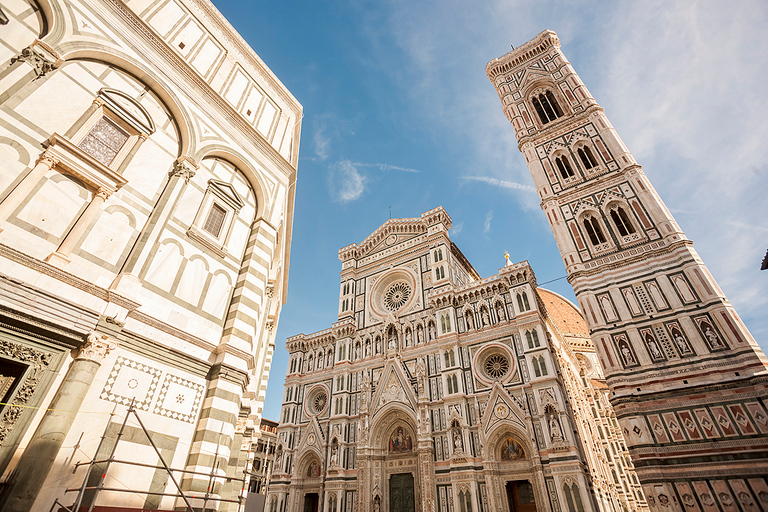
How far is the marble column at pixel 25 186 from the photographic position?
19.4 feet

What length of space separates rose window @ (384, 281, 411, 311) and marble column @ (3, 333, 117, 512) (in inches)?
939

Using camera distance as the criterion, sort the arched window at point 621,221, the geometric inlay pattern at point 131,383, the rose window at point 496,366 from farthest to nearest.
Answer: the rose window at point 496,366 → the arched window at point 621,221 → the geometric inlay pattern at point 131,383

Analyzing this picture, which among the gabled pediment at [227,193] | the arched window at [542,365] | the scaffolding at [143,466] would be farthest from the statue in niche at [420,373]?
the scaffolding at [143,466]

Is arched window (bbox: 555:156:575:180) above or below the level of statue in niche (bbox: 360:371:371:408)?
above

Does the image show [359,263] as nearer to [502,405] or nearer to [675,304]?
[502,405]

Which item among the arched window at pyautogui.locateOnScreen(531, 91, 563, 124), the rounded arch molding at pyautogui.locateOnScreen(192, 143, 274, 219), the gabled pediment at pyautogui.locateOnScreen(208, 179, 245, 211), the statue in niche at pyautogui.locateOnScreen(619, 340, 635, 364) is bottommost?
the statue in niche at pyautogui.locateOnScreen(619, 340, 635, 364)

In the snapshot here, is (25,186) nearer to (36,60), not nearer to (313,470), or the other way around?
(36,60)

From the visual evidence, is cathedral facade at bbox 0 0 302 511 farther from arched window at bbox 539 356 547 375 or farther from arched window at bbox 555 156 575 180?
arched window at bbox 555 156 575 180

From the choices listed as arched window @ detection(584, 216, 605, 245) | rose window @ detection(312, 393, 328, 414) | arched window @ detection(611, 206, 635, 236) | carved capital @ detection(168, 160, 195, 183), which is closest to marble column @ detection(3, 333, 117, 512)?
carved capital @ detection(168, 160, 195, 183)

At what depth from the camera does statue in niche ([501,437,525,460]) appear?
768 inches

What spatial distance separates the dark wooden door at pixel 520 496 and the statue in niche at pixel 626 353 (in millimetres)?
8306

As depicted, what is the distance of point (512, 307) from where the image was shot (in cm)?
2348

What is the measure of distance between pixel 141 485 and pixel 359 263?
27888 millimetres

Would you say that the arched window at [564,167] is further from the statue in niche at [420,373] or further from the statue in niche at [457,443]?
the statue in niche at [457,443]
